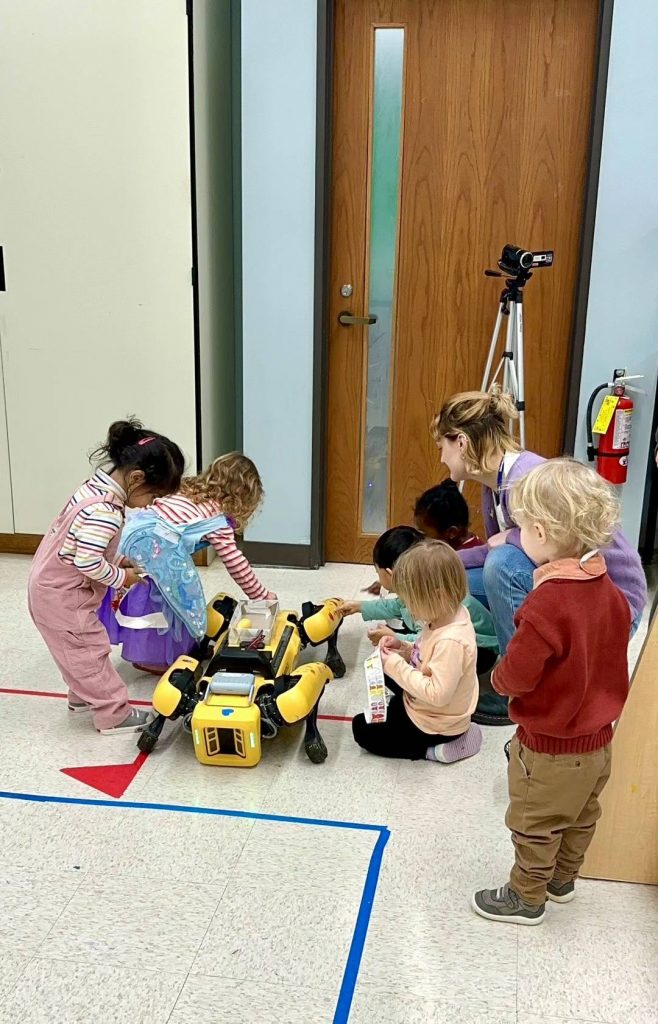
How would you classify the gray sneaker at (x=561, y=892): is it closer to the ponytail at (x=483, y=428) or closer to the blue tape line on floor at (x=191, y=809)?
the blue tape line on floor at (x=191, y=809)

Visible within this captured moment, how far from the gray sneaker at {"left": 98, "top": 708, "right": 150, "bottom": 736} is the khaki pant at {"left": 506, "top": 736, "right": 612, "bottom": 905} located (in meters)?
1.14

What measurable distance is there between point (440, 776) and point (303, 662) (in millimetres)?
721

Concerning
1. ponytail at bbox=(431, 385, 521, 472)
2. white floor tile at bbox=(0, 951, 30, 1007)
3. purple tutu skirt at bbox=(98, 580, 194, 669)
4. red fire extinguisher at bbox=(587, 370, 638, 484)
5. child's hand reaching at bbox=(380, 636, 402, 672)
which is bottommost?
white floor tile at bbox=(0, 951, 30, 1007)

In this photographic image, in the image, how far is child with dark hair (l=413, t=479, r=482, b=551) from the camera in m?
2.85

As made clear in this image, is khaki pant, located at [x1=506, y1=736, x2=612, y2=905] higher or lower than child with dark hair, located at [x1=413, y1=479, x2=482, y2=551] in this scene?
lower

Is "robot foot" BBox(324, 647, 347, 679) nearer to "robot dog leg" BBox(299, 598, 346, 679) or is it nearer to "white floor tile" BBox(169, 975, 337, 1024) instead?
"robot dog leg" BBox(299, 598, 346, 679)

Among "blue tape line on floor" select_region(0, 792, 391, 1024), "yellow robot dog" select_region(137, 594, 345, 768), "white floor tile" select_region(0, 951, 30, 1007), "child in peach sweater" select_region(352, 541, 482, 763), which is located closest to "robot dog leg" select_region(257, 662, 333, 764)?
"yellow robot dog" select_region(137, 594, 345, 768)

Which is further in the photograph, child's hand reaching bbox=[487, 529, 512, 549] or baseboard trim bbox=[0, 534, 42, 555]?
baseboard trim bbox=[0, 534, 42, 555]

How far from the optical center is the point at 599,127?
332 cm

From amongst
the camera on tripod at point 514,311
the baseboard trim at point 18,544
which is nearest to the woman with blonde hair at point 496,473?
the camera on tripod at point 514,311

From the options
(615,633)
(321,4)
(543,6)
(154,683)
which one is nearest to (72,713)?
(154,683)

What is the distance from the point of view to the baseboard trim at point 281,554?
12.7 ft

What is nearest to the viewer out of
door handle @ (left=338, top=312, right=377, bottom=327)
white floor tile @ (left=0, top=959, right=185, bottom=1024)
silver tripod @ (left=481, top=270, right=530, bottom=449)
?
white floor tile @ (left=0, top=959, right=185, bottom=1024)

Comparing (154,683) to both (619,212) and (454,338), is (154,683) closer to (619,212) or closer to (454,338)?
(454,338)
